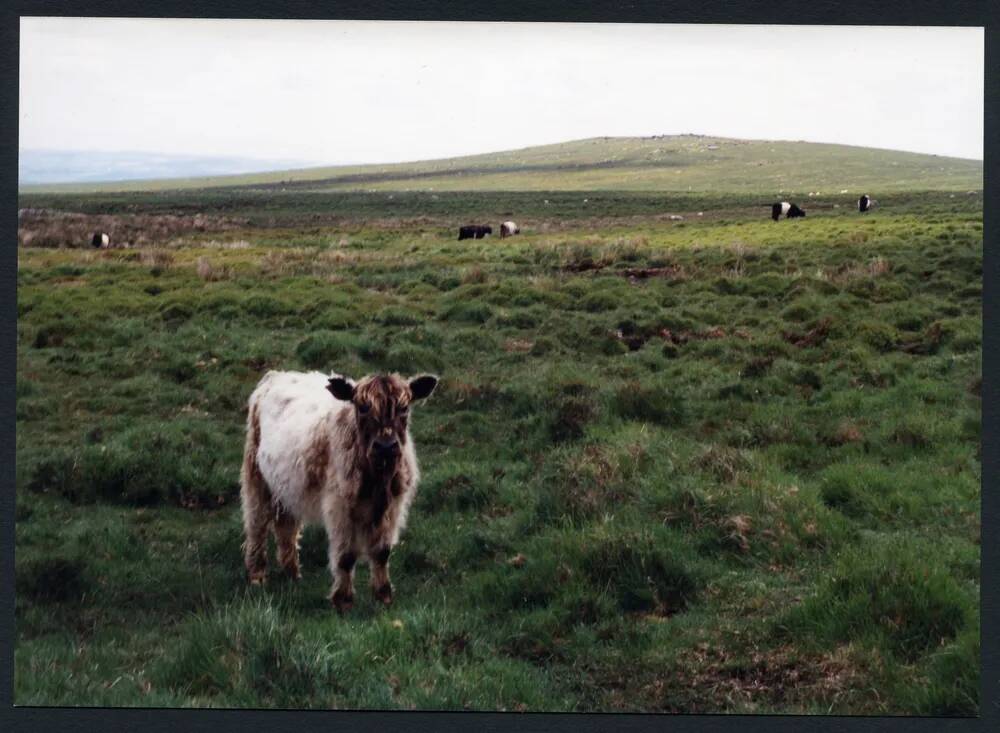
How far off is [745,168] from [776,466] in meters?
2.75

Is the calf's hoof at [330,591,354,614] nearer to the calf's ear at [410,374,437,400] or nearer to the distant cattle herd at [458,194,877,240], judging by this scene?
the calf's ear at [410,374,437,400]

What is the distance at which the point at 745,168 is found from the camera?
27.2 ft

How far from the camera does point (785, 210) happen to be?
27.6 feet

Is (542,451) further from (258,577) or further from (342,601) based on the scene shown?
(258,577)

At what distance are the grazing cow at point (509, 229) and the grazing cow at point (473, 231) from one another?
16cm

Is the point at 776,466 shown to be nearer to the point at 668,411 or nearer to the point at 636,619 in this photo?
the point at 668,411

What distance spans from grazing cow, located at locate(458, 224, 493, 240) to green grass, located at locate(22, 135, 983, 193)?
0.36 m

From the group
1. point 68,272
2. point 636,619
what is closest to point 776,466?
point 636,619

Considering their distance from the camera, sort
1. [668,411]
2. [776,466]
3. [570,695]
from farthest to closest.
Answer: [668,411] → [776,466] → [570,695]

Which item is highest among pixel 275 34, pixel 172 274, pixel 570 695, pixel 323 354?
pixel 275 34

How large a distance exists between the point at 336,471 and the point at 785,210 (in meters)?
4.78

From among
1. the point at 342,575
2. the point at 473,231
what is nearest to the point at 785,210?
the point at 473,231

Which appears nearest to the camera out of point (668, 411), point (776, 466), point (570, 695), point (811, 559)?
point (570, 695)

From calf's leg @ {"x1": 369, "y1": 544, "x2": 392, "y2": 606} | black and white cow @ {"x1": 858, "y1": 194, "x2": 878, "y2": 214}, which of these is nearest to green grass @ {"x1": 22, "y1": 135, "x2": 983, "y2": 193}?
black and white cow @ {"x1": 858, "y1": 194, "x2": 878, "y2": 214}
